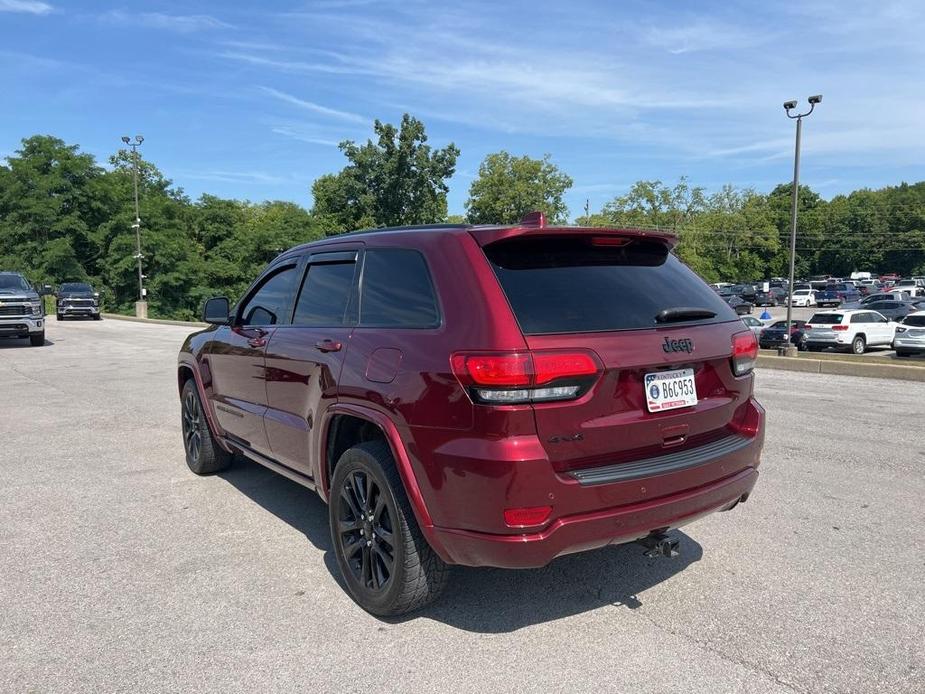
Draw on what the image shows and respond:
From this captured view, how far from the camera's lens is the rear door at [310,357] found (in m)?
3.63

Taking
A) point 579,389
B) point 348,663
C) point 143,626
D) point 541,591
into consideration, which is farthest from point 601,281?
point 143,626

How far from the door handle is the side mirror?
1.70 m

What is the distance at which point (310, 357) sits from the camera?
3.80 meters

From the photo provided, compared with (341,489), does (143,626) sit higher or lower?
lower

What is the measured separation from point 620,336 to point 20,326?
1853 centimetres

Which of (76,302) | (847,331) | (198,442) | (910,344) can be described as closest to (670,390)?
(198,442)

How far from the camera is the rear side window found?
2924 millimetres

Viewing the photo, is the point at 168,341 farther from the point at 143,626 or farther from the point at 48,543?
the point at 143,626

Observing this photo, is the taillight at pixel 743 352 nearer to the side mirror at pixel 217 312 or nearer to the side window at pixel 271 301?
the side window at pixel 271 301

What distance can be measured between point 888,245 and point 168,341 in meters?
112

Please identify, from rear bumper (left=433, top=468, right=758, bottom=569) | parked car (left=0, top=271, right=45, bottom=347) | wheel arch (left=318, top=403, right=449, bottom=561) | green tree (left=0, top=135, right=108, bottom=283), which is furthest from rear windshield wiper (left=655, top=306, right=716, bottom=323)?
green tree (left=0, top=135, right=108, bottom=283)

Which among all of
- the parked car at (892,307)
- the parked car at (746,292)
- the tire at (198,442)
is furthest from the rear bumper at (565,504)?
the parked car at (746,292)

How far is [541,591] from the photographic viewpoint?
3547mm

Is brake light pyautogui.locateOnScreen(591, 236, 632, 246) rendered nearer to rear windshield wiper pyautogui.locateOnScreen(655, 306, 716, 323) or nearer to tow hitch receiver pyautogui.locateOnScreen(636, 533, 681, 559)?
rear windshield wiper pyautogui.locateOnScreen(655, 306, 716, 323)
